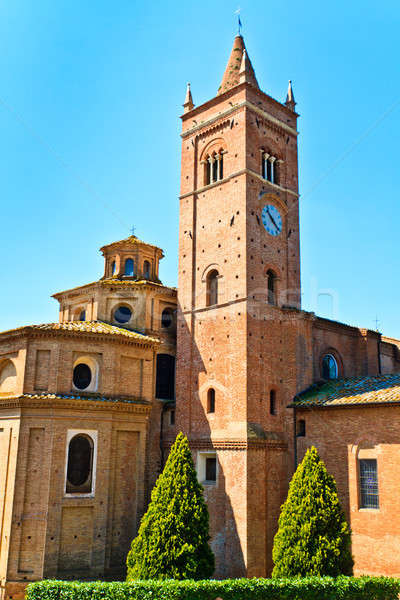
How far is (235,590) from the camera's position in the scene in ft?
52.0

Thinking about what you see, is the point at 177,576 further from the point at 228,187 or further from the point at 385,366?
the point at 385,366

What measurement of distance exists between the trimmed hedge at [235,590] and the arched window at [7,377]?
25.7 feet

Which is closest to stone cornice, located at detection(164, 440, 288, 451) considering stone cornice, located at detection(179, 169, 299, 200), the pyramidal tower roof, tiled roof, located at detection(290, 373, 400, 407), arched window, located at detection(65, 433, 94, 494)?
tiled roof, located at detection(290, 373, 400, 407)

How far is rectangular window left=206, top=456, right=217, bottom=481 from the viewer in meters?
22.3

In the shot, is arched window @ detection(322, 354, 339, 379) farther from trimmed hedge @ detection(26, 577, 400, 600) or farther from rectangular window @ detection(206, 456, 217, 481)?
trimmed hedge @ detection(26, 577, 400, 600)

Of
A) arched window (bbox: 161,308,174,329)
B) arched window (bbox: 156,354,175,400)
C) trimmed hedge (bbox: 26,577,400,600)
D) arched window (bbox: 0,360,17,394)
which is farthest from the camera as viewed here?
arched window (bbox: 161,308,174,329)

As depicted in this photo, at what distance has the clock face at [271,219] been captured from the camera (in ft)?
79.5

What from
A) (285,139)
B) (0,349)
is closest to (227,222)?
(285,139)

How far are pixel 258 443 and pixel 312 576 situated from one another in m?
5.29

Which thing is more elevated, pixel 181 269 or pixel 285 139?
pixel 285 139

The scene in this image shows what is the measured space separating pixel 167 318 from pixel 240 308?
5.92 m

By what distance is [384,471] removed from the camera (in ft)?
61.8

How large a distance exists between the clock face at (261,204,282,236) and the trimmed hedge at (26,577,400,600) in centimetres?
1405

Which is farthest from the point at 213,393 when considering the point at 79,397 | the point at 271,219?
the point at 271,219
